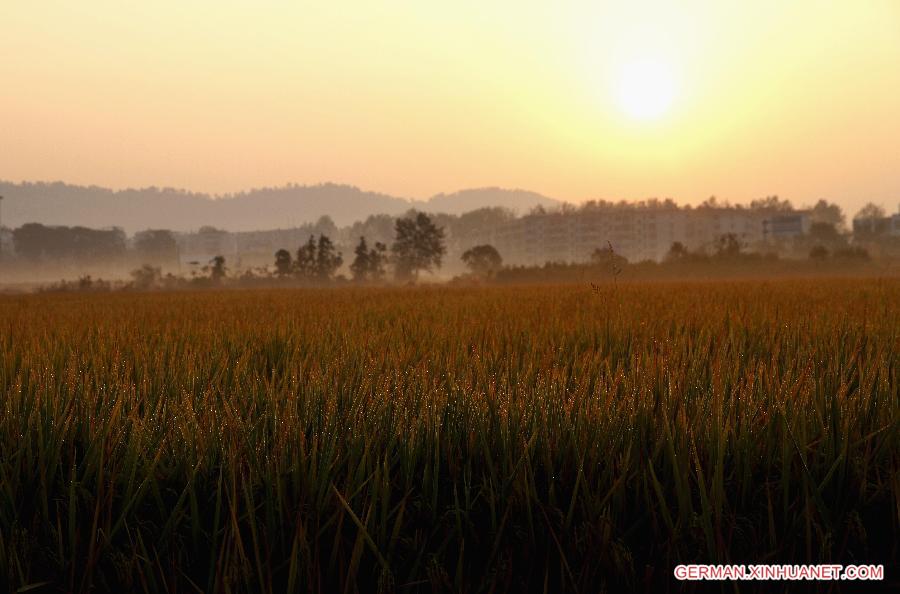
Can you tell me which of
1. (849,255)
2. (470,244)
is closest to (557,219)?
(470,244)

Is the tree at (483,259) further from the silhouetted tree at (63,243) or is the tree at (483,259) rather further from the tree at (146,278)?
the silhouetted tree at (63,243)

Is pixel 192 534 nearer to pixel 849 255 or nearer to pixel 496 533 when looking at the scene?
pixel 496 533

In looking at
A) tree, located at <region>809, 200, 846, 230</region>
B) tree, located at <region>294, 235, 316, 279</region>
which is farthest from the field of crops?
tree, located at <region>809, 200, 846, 230</region>

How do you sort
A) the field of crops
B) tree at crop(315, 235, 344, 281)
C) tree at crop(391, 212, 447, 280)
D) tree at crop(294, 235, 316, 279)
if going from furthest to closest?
tree at crop(391, 212, 447, 280) → tree at crop(315, 235, 344, 281) → tree at crop(294, 235, 316, 279) → the field of crops

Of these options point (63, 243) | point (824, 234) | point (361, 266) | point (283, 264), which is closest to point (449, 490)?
point (361, 266)

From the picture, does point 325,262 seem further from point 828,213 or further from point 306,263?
point 828,213

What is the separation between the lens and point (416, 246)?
6956 cm

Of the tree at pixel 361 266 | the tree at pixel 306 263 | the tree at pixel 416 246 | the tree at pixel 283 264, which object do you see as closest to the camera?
the tree at pixel 283 264

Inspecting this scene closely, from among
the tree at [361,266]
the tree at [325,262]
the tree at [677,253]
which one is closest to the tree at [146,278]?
the tree at [325,262]

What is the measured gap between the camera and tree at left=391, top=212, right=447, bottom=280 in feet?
229

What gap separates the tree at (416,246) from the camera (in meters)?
69.9

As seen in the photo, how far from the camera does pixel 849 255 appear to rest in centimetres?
5266

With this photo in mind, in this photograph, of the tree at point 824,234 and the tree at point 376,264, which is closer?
the tree at point 376,264

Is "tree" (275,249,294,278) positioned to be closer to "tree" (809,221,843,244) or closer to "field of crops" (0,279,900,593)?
"field of crops" (0,279,900,593)
